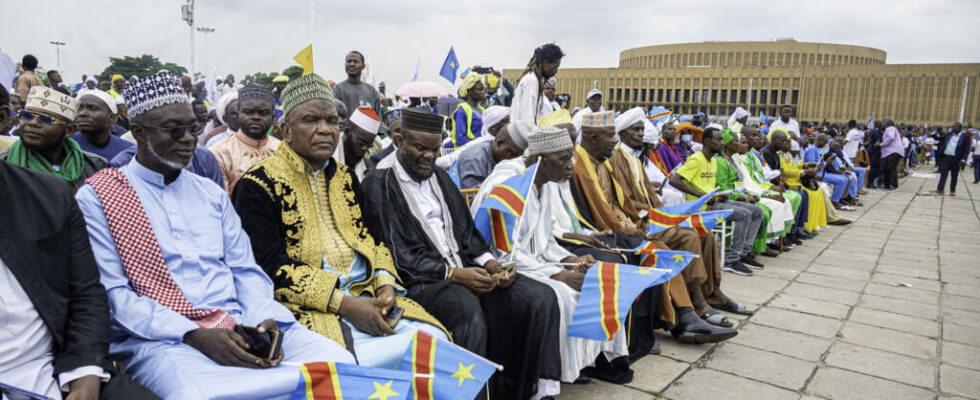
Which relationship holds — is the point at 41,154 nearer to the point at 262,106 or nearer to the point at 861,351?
the point at 262,106

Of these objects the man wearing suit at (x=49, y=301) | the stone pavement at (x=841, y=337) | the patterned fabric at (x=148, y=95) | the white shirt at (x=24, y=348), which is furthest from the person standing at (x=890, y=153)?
the white shirt at (x=24, y=348)

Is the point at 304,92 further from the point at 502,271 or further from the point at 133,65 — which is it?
the point at 133,65

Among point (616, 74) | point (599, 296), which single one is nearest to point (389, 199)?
point (599, 296)

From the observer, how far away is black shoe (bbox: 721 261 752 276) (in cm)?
674

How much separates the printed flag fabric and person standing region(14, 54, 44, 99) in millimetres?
9254

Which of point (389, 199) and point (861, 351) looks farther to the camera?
point (861, 351)

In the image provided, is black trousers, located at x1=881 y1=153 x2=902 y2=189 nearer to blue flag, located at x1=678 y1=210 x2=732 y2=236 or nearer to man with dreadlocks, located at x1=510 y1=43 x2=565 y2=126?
man with dreadlocks, located at x1=510 y1=43 x2=565 y2=126

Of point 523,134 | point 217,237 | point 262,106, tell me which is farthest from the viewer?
point 523,134

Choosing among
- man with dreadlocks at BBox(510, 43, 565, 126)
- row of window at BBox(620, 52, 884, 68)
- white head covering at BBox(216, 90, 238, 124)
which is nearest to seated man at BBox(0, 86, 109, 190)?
white head covering at BBox(216, 90, 238, 124)

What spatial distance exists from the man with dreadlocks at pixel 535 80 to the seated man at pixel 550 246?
2244 mm

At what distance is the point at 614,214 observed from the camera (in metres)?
4.71

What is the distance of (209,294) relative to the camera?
2.29 meters

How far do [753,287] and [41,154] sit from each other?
238 inches

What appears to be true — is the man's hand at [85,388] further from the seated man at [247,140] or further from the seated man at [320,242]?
the seated man at [247,140]
